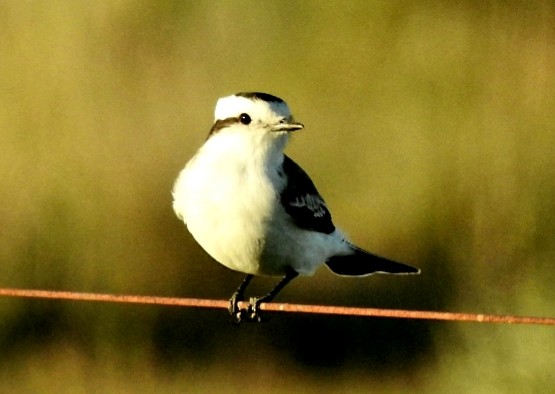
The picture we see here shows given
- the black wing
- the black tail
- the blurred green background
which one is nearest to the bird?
the black wing

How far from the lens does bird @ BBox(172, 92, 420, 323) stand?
14.8 feet

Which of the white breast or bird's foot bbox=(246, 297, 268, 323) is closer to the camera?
the white breast

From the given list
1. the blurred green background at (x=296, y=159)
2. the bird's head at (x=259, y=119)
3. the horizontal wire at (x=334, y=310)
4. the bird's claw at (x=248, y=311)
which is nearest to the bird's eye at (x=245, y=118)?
the bird's head at (x=259, y=119)

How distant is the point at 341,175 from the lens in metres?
8.54

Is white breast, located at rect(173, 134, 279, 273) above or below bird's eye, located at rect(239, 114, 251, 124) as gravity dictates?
below

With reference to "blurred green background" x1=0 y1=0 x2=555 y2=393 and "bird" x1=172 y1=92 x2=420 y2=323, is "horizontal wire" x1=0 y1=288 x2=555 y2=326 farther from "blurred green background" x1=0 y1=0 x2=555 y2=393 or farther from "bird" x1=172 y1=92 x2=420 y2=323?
"blurred green background" x1=0 y1=0 x2=555 y2=393

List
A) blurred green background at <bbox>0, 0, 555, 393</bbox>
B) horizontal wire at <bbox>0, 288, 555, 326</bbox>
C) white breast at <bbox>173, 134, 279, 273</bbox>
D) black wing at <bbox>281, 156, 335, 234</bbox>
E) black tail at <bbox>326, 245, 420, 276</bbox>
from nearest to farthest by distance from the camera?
horizontal wire at <bbox>0, 288, 555, 326</bbox>
white breast at <bbox>173, 134, 279, 273</bbox>
black wing at <bbox>281, 156, 335, 234</bbox>
black tail at <bbox>326, 245, 420, 276</bbox>
blurred green background at <bbox>0, 0, 555, 393</bbox>

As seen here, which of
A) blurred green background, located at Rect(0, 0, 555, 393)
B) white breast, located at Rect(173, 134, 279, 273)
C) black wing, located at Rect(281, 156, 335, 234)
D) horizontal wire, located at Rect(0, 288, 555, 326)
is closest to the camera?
horizontal wire, located at Rect(0, 288, 555, 326)

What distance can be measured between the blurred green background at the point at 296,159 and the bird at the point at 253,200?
226 centimetres

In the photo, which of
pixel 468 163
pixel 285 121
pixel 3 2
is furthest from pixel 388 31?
pixel 285 121

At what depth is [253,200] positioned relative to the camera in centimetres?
452

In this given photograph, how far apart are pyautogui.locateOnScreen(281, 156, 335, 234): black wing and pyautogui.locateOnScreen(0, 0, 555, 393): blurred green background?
2147mm

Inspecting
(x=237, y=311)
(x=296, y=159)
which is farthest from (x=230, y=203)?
(x=296, y=159)

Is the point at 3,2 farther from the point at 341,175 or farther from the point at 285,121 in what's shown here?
the point at 285,121
